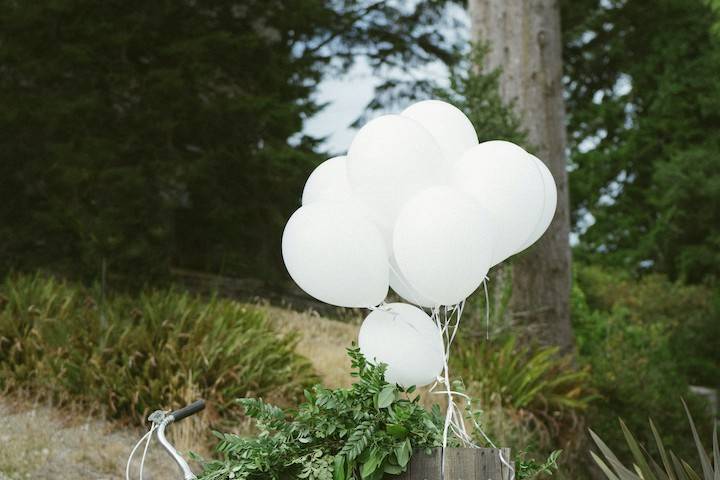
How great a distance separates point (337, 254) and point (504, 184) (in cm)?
66

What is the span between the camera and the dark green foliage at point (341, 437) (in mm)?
2684

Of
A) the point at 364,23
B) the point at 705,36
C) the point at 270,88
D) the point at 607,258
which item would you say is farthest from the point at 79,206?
the point at 705,36

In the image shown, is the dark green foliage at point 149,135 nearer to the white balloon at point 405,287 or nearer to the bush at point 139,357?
the bush at point 139,357

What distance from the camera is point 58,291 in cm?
743

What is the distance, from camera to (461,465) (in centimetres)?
265

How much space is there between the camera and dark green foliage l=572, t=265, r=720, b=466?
24.4 feet

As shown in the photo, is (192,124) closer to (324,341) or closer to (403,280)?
(324,341)

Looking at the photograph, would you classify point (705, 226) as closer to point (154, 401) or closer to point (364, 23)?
point (364, 23)

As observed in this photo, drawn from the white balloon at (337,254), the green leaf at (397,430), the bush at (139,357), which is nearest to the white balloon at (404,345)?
the white balloon at (337,254)

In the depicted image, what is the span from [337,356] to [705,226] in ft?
34.5

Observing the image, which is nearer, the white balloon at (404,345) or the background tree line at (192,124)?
the white balloon at (404,345)

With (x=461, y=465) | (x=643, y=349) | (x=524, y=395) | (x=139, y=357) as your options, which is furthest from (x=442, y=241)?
(x=643, y=349)

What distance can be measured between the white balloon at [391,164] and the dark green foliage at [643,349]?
4.69 m

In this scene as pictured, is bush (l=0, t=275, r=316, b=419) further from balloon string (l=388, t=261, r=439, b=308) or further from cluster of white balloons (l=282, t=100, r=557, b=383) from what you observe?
cluster of white balloons (l=282, t=100, r=557, b=383)
